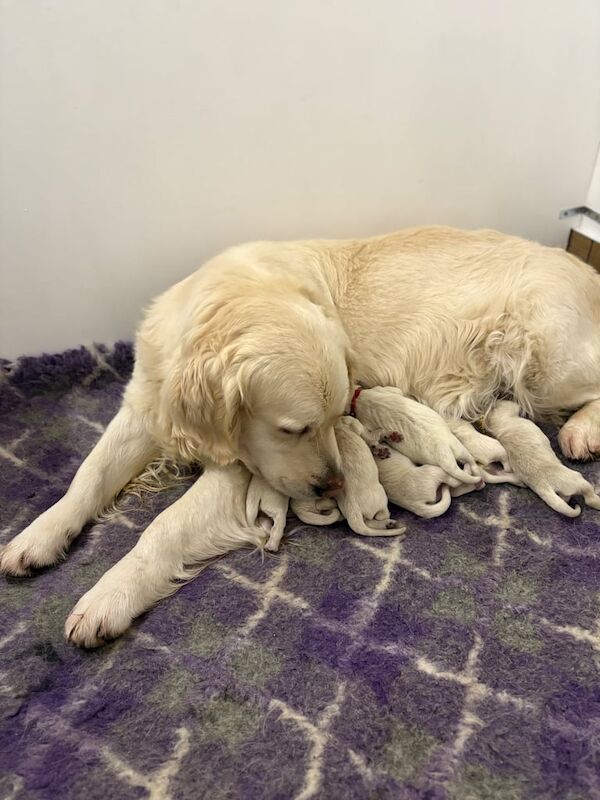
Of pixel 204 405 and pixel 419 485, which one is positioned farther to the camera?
pixel 419 485

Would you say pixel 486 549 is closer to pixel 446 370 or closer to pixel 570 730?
pixel 570 730

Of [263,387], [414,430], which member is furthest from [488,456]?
[263,387]

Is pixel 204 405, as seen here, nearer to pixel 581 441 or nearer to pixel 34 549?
pixel 34 549

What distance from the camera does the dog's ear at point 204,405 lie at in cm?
173

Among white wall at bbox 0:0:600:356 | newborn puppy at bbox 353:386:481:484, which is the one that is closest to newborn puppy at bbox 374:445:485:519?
newborn puppy at bbox 353:386:481:484

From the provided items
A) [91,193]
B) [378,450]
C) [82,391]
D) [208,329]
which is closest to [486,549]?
[378,450]

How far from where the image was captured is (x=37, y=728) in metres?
1.51

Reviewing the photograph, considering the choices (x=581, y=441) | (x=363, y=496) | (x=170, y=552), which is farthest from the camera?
(x=581, y=441)

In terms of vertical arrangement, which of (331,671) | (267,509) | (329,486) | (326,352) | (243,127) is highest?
(243,127)

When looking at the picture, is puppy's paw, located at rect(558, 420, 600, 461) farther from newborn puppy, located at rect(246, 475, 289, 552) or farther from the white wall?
the white wall

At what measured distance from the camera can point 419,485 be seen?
2055 millimetres

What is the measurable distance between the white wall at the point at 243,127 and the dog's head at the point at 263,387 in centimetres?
82

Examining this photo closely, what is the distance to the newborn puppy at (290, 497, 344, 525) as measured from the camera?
6.69 ft

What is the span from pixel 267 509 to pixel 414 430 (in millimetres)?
568
